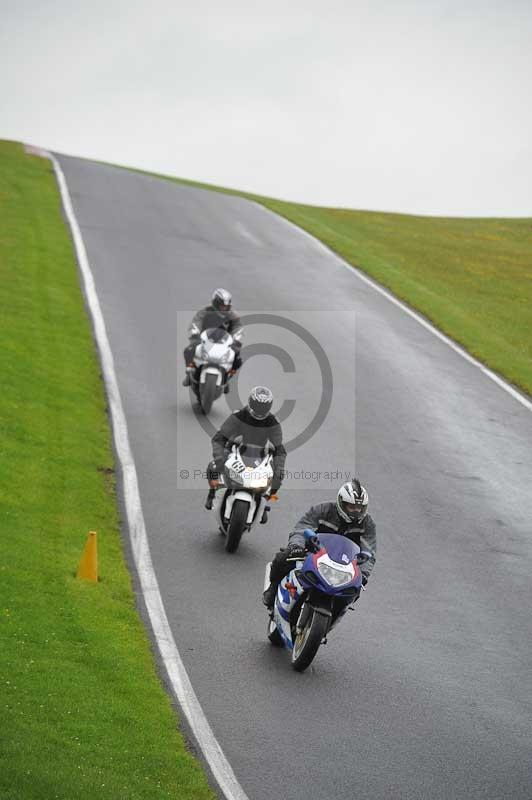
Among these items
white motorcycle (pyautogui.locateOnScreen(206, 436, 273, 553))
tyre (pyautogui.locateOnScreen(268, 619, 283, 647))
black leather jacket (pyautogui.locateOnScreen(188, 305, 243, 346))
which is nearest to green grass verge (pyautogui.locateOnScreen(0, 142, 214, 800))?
tyre (pyautogui.locateOnScreen(268, 619, 283, 647))

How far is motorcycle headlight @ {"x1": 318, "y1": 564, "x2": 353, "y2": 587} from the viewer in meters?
10.3

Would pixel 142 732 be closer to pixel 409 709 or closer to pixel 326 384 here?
pixel 409 709

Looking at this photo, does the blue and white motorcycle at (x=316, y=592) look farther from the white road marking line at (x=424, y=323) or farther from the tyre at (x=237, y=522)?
the white road marking line at (x=424, y=323)

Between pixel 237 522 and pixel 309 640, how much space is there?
11.9ft

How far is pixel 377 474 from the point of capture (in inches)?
710

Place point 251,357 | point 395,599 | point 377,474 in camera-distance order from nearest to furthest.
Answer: point 395,599 < point 377,474 < point 251,357

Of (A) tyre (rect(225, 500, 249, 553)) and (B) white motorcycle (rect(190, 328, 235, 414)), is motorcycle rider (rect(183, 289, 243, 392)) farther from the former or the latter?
(A) tyre (rect(225, 500, 249, 553))

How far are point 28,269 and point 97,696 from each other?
68.9 ft

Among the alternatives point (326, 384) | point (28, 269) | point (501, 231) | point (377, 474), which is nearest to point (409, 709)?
point (377, 474)

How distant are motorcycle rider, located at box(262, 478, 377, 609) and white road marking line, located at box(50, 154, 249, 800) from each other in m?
1.29

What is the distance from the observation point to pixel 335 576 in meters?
10.4

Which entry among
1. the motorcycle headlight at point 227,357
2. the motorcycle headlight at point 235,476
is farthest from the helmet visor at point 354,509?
the motorcycle headlight at point 227,357

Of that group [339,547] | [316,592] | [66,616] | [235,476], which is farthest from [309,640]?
[235,476]

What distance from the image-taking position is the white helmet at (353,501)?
1086cm
